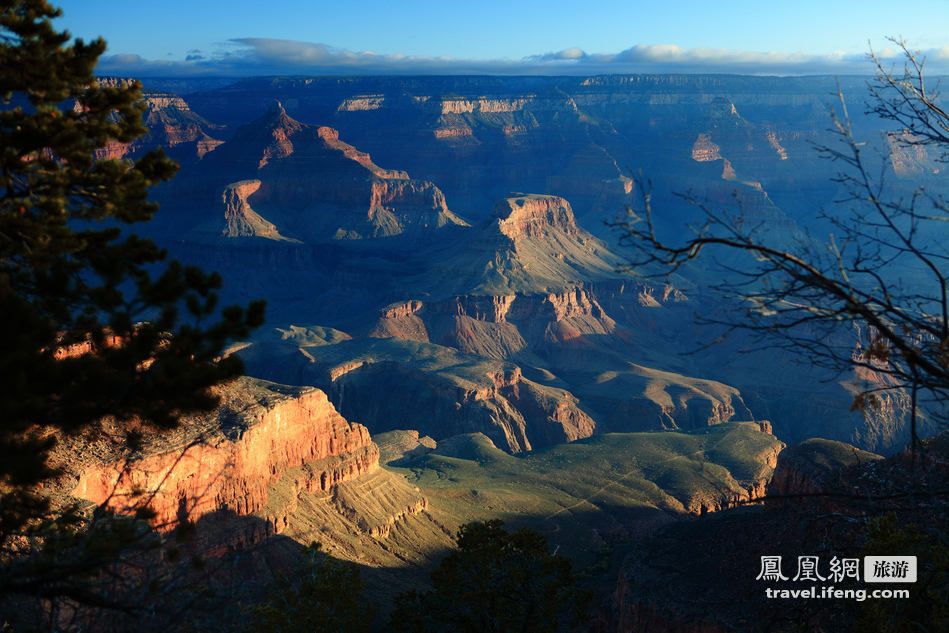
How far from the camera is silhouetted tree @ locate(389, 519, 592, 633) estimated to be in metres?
26.4

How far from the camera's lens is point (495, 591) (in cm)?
2683

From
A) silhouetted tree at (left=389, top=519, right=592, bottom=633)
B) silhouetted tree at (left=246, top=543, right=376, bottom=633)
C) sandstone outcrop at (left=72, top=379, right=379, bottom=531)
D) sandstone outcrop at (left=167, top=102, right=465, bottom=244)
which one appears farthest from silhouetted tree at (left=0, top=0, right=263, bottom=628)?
sandstone outcrop at (left=167, top=102, right=465, bottom=244)

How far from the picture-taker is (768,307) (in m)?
9.94

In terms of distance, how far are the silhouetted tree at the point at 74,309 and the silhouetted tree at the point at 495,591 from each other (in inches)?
562

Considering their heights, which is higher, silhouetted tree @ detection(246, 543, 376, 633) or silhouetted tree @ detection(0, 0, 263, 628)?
silhouetted tree @ detection(0, 0, 263, 628)

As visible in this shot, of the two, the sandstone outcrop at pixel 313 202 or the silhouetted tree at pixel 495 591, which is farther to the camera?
the sandstone outcrop at pixel 313 202

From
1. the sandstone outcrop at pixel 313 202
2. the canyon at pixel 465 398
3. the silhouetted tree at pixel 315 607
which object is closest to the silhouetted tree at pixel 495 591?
the silhouetted tree at pixel 315 607

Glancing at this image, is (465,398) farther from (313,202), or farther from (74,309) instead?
(313,202)

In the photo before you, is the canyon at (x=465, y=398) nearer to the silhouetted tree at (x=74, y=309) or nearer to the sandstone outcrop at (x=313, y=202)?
the sandstone outcrop at (x=313, y=202)

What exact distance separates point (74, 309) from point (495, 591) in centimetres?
1790

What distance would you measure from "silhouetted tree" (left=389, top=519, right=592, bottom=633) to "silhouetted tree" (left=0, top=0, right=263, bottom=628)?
46.8 ft

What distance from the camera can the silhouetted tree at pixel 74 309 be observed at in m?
12.5

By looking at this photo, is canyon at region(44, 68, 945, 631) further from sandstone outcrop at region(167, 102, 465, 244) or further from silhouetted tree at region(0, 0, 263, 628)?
silhouetted tree at region(0, 0, 263, 628)

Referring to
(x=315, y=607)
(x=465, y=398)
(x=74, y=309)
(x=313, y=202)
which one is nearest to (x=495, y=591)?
(x=315, y=607)
